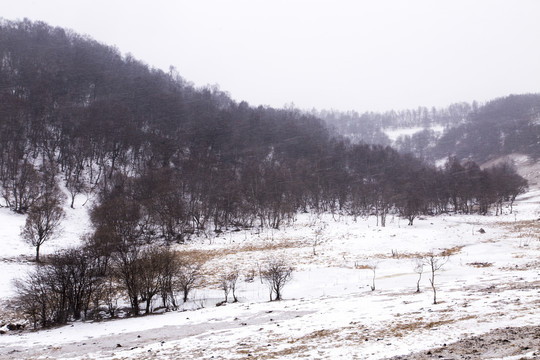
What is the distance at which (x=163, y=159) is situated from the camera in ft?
260

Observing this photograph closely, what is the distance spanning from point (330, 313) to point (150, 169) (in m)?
64.6

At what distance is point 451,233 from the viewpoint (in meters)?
45.2

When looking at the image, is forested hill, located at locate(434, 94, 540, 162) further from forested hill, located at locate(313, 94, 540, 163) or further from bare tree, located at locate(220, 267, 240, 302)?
bare tree, located at locate(220, 267, 240, 302)

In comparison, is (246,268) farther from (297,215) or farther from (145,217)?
(297,215)

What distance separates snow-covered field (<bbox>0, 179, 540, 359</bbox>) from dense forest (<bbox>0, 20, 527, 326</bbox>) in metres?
4.38

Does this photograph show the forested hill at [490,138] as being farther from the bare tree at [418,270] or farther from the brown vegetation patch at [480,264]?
the bare tree at [418,270]

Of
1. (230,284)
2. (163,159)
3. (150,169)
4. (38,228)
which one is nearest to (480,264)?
(230,284)

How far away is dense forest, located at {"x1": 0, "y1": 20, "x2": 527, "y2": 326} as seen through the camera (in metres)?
40.0

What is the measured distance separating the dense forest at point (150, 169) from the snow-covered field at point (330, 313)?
438cm

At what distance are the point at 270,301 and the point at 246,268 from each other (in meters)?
11.1

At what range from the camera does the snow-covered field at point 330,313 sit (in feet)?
34.8

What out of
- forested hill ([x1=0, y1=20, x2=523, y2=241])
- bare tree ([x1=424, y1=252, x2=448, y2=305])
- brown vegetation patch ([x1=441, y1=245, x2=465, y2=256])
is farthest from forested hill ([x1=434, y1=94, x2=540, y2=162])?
bare tree ([x1=424, y1=252, x2=448, y2=305])

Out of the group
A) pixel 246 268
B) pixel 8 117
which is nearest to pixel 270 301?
pixel 246 268

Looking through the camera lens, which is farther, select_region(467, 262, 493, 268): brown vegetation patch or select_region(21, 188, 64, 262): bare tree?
select_region(21, 188, 64, 262): bare tree
